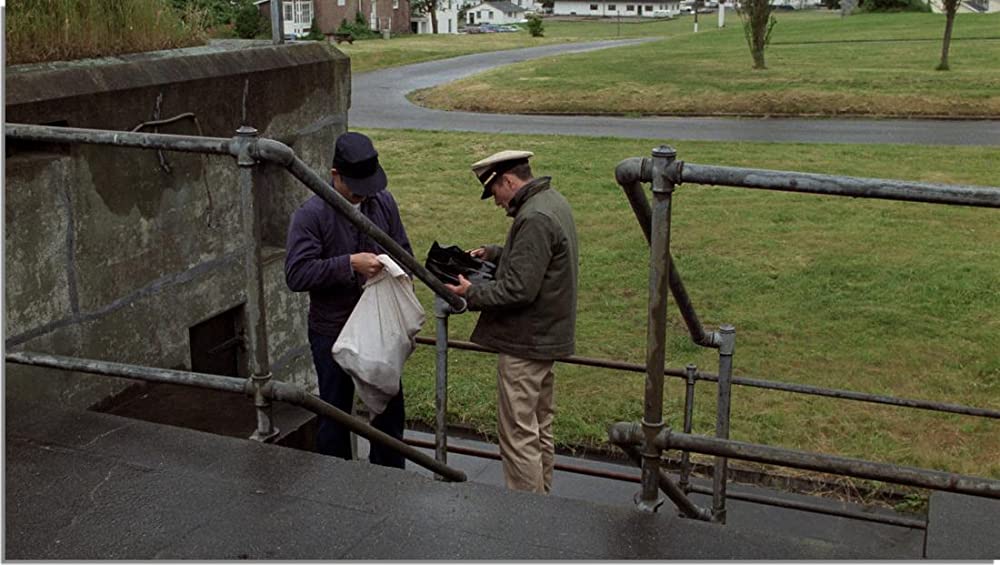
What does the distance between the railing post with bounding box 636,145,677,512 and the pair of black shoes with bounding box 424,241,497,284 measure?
6.40 feet

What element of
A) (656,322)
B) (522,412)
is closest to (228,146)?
(656,322)

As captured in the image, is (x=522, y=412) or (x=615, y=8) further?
(x=615, y=8)

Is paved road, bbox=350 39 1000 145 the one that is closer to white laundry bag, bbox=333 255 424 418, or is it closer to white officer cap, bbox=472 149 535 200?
white officer cap, bbox=472 149 535 200

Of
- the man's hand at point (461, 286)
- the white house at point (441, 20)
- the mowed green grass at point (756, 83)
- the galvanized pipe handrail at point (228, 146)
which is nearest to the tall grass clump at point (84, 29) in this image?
the galvanized pipe handrail at point (228, 146)

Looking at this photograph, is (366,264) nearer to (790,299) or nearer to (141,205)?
(141,205)

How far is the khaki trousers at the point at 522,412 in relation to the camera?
4965 millimetres

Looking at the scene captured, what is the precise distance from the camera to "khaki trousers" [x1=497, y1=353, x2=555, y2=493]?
4.96 metres

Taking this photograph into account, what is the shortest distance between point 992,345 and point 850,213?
15.6 ft

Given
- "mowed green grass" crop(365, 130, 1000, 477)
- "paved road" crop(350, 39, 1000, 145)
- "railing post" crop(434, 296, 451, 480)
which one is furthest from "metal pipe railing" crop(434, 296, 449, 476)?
"paved road" crop(350, 39, 1000, 145)

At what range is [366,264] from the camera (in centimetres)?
451

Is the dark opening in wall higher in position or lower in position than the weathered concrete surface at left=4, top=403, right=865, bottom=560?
lower

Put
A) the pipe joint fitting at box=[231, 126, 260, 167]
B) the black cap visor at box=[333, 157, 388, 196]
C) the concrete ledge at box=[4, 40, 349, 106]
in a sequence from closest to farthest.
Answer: the pipe joint fitting at box=[231, 126, 260, 167] → the concrete ledge at box=[4, 40, 349, 106] → the black cap visor at box=[333, 157, 388, 196]

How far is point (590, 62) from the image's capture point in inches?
1247

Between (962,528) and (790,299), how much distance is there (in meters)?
6.59
